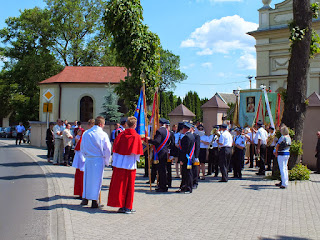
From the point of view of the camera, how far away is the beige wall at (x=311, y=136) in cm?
1544

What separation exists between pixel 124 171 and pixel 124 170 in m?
0.02

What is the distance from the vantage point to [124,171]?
7684 mm

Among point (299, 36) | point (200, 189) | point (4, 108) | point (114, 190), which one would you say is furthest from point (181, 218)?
point (4, 108)

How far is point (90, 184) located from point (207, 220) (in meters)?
2.61

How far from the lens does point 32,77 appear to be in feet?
142

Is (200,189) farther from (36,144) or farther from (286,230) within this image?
(36,144)

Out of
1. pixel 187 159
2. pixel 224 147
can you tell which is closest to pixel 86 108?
pixel 224 147

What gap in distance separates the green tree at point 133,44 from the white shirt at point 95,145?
834 cm

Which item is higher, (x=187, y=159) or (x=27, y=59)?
(x=27, y=59)

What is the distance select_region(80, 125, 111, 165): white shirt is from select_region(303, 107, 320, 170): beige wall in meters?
10.5

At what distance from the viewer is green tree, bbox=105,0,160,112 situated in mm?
15953

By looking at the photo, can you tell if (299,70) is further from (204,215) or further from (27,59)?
(27,59)

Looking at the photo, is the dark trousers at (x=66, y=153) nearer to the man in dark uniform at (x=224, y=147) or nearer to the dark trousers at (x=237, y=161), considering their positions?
the man in dark uniform at (x=224, y=147)

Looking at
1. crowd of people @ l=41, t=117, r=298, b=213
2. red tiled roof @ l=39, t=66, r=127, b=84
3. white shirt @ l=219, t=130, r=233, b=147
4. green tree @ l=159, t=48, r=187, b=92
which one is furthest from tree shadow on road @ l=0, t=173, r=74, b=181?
green tree @ l=159, t=48, r=187, b=92
